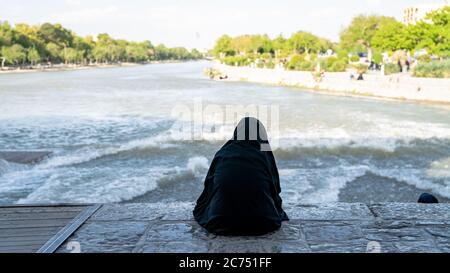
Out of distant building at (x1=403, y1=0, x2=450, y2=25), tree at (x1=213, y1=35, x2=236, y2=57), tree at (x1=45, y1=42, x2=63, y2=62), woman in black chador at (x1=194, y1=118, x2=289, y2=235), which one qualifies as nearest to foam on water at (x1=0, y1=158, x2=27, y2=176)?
woman in black chador at (x1=194, y1=118, x2=289, y2=235)

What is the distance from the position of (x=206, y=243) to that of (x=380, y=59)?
31.5m

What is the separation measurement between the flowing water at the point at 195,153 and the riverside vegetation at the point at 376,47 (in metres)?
8.74

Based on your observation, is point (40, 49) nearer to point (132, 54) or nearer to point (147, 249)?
point (132, 54)

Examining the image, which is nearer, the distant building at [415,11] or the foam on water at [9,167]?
the foam on water at [9,167]

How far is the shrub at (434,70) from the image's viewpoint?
21281 mm

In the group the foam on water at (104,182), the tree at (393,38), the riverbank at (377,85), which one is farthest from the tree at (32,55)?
the foam on water at (104,182)

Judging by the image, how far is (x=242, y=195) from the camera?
2578mm

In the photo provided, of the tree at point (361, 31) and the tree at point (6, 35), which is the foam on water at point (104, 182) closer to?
the tree at point (361, 31)

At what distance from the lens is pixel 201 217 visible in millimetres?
2844

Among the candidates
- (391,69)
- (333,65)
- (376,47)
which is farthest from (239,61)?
(391,69)

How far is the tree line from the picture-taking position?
184 ft

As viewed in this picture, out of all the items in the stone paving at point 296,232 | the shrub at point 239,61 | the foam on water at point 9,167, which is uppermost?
the shrub at point 239,61

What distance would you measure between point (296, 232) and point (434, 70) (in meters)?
21.6

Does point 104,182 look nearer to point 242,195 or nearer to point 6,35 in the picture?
point 242,195
